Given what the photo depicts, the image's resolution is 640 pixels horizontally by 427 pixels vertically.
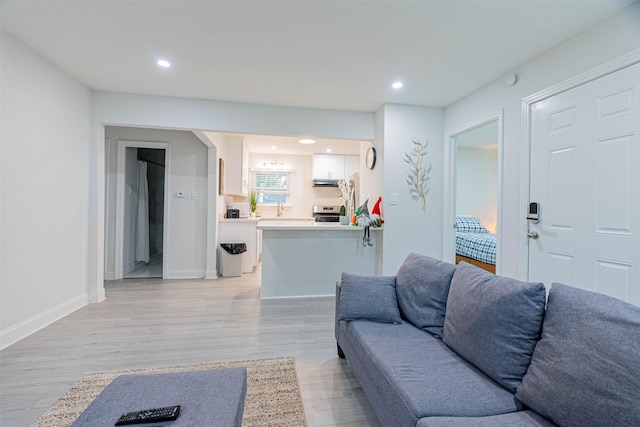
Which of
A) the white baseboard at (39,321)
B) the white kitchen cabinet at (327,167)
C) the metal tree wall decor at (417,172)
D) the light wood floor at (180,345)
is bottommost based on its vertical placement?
the light wood floor at (180,345)

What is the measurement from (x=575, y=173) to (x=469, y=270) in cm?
140

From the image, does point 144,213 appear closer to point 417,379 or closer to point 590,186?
point 417,379

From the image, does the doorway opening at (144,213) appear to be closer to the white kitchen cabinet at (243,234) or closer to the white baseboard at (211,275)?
the white baseboard at (211,275)

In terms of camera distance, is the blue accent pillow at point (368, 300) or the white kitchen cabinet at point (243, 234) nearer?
the blue accent pillow at point (368, 300)

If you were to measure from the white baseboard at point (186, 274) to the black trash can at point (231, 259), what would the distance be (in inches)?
13.2

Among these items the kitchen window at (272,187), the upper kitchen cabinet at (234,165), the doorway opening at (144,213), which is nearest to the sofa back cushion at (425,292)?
the upper kitchen cabinet at (234,165)

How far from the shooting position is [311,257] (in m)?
3.72

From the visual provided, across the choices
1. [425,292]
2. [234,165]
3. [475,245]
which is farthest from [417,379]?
[234,165]

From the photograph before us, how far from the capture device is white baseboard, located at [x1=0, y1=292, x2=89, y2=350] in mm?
2297

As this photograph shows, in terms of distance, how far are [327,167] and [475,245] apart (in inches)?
136

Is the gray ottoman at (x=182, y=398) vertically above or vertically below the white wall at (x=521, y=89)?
below

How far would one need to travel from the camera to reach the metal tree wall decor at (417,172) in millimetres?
3631

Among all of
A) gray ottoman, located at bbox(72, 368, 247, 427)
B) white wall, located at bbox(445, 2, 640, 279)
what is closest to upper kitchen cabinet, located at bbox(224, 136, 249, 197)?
white wall, located at bbox(445, 2, 640, 279)

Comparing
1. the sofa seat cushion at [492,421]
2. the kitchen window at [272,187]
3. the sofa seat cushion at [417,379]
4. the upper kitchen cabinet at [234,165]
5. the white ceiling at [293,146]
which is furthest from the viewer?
the kitchen window at [272,187]
